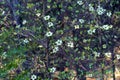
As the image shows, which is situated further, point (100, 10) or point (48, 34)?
point (100, 10)

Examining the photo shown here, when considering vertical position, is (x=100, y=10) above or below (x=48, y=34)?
above

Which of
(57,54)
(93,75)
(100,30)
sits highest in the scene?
(100,30)

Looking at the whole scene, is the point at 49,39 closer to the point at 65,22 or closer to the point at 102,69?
the point at 65,22

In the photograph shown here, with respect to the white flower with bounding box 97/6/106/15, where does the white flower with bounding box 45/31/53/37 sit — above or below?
below

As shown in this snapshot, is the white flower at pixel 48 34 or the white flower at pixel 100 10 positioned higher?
the white flower at pixel 100 10

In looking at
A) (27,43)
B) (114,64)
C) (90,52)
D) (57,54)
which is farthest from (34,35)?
(114,64)

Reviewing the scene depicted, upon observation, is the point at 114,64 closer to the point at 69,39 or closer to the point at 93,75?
the point at 93,75

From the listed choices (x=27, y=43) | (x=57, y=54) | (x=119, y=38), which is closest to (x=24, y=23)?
(x=27, y=43)

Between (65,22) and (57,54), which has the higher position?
(65,22)

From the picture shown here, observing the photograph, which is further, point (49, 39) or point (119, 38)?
point (119, 38)
